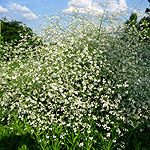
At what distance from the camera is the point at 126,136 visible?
3.35 m

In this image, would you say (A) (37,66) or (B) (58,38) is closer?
(A) (37,66)

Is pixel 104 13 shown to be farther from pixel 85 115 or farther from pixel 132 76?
pixel 85 115

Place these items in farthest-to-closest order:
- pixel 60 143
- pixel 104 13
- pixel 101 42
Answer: pixel 104 13, pixel 101 42, pixel 60 143

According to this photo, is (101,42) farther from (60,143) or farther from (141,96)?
(60,143)

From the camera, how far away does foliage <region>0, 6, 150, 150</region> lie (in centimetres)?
329

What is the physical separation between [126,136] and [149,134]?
0.48 meters

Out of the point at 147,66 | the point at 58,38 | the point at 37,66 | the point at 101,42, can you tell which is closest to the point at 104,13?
the point at 101,42

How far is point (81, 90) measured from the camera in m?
3.58

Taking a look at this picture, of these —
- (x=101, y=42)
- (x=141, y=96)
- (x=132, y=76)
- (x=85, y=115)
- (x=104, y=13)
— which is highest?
(x=104, y=13)

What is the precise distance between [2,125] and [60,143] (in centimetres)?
139

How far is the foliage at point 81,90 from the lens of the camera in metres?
3.29

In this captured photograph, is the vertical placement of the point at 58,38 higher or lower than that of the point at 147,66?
higher

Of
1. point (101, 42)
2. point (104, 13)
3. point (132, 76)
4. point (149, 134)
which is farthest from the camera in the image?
point (104, 13)

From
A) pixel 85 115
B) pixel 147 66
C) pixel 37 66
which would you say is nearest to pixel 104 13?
pixel 147 66
